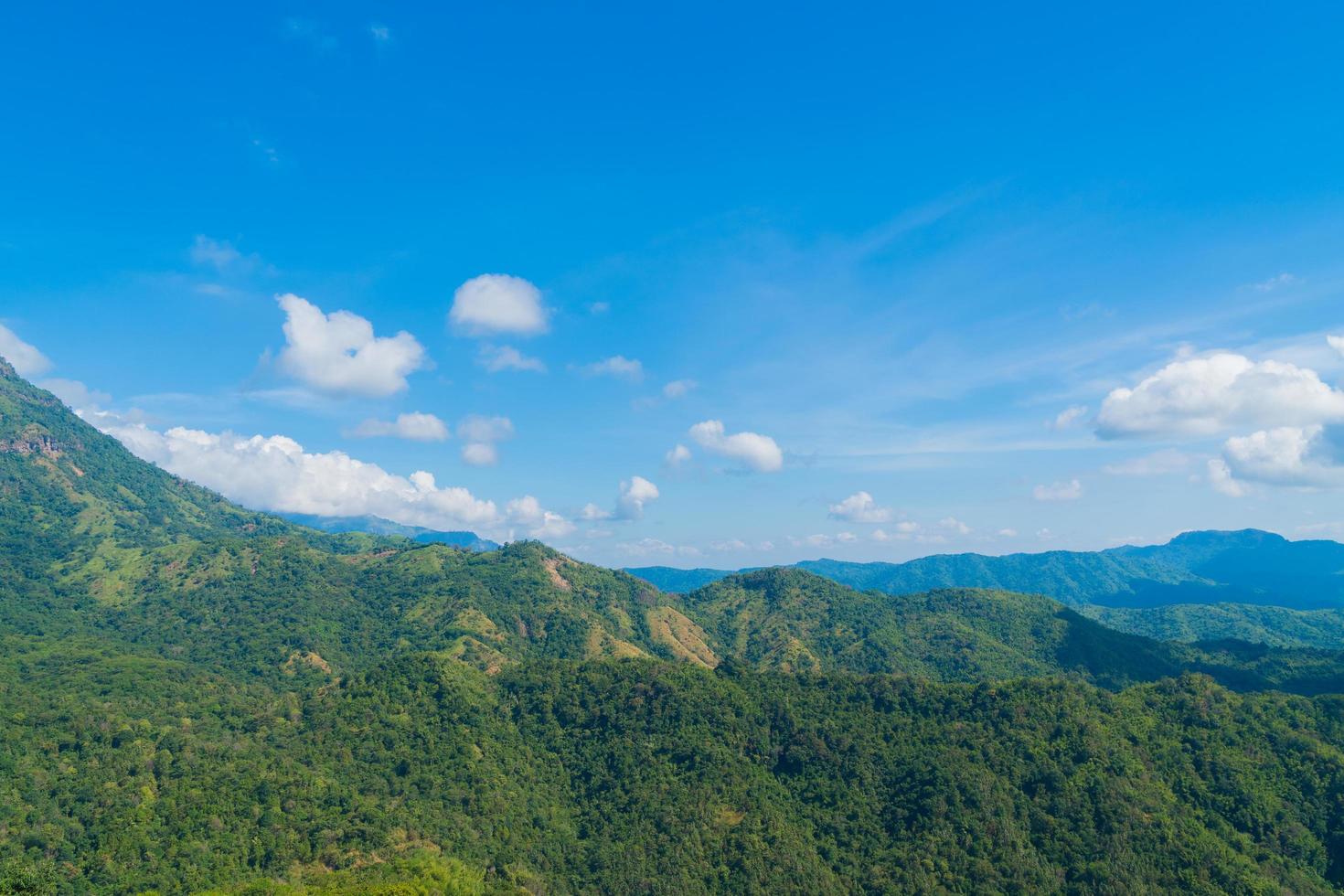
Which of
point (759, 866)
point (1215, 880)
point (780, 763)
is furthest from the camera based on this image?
point (780, 763)

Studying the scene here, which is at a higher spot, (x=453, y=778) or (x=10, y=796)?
(x=10, y=796)

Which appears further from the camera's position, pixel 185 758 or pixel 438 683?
pixel 438 683

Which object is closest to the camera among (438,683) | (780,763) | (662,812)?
(662,812)

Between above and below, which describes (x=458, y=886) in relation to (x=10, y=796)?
below

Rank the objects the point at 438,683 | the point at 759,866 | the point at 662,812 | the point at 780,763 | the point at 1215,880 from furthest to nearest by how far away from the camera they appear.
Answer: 1. the point at 438,683
2. the point at 780,763
3. the point at 662,812
4. the point at 759,866
5. the point at 1215,880

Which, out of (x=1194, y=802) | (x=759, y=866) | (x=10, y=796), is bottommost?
(x=759, y=866)

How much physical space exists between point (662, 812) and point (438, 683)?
2800 inches

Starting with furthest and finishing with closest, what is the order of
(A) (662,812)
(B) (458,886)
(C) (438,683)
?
(C) (438,683), (A) (662,812), (B) (458,886)

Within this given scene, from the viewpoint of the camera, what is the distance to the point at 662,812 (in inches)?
6324

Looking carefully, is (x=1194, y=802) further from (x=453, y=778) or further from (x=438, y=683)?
(x=438, y=683)

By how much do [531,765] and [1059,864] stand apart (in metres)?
117

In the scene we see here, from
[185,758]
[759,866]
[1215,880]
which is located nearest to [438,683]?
[185,758]

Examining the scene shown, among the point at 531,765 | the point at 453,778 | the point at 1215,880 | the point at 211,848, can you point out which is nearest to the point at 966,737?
the point at 1215,880

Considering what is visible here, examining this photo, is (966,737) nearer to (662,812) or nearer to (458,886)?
(662,812)
